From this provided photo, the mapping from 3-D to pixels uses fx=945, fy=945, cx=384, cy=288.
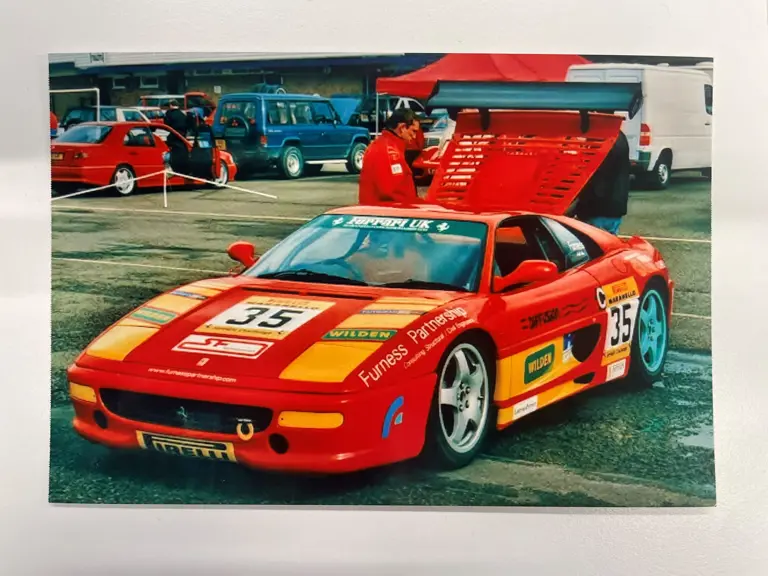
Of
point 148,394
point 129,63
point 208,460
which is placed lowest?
point 208,460

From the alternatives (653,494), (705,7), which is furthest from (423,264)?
(705,7)

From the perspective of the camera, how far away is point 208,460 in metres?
3.81

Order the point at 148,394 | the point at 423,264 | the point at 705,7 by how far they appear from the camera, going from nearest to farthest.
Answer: the point at 148,394
the point at 423,264
the point at 705,7

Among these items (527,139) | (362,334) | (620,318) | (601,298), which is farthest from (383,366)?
(527,139)

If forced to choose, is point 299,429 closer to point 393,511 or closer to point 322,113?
point 393,511

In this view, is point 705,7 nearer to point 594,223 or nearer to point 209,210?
point 594,223

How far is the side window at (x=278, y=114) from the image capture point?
4.48 metres

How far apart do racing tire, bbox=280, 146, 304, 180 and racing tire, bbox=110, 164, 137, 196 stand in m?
0.70

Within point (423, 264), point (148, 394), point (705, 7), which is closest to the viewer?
point (148, 394)

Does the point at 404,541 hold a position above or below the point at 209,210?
below

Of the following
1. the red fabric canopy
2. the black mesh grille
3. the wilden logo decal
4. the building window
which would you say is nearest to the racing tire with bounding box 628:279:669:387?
the wilden logo decal

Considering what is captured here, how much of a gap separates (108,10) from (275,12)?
742mm

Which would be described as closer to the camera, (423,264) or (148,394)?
(148,394)

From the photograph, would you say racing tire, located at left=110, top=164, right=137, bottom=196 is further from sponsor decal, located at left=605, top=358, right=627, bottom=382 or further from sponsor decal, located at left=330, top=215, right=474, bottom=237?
sponsor decal, located at left=605, top=358, right=627, bottom=382
